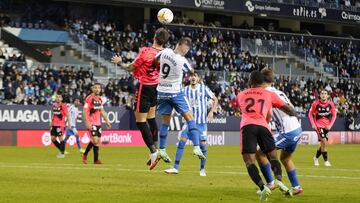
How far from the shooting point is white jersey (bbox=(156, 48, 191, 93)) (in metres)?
17.5

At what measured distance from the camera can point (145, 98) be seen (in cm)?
1770

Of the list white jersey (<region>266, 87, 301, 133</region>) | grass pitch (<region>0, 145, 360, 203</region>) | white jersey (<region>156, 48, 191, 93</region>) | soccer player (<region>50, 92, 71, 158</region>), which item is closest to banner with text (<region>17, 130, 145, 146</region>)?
soccer player (<region>50, 92, 71, 158</region>)

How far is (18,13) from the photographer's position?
5462 cm

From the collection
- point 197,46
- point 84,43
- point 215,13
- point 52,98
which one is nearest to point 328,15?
point 215,13

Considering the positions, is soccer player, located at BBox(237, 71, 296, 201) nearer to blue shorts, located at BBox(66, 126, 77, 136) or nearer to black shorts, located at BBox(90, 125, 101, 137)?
black shorts, located at BBox(90, 125, 101, 137)

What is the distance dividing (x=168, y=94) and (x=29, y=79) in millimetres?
27049

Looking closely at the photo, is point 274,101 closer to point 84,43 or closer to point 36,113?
point 36,113

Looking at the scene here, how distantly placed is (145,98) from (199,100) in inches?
158

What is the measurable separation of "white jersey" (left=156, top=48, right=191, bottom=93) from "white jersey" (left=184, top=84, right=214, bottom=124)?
3.76m

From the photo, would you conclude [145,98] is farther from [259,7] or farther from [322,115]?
[259,7]

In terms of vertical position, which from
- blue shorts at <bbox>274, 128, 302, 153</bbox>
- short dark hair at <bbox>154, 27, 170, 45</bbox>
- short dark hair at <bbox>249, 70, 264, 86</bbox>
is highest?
short dark hair at <bbox>154, 27, 170, 45</bbox>

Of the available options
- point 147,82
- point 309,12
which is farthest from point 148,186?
point 309,12

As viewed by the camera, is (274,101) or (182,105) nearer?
(274,101)

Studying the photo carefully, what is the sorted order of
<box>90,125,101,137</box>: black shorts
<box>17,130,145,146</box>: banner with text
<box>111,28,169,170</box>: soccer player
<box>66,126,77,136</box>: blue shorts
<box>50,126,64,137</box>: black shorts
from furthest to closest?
<box>17,130,145,146</box>: banner with text, <box>66,126,77,136</box>: blue shorts, <box>50,126,64,137</box>: black shorts, <box>90,125,101,137</box>: black shorts, <box>111,28,169,170</box>: soccer player
